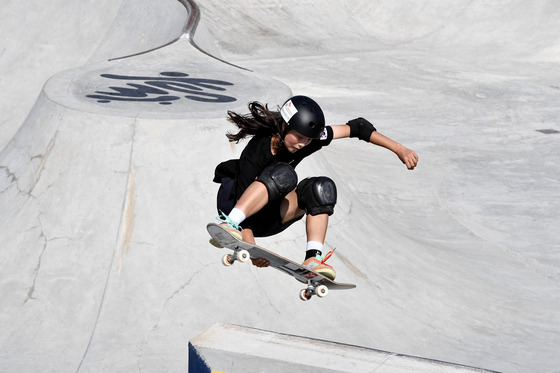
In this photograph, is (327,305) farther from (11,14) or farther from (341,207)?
(11,14)

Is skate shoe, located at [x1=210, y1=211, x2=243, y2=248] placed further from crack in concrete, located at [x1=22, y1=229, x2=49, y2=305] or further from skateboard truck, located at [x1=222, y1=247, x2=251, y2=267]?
crack in concrete, located at [x1=22, y1=229, x2=49, y2=305]

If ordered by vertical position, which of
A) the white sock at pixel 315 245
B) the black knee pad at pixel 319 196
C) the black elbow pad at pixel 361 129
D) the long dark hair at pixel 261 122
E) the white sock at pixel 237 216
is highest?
the black elbow pad at pixel 361 129

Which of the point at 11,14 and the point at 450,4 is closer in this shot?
the point at 11,14

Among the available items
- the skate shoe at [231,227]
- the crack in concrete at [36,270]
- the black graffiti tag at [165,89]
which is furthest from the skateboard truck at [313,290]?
the black graffiti tag at [165,89]

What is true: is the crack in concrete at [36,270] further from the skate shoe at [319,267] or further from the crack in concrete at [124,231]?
the skate shoe at [319,267]

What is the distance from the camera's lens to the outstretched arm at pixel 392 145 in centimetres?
529

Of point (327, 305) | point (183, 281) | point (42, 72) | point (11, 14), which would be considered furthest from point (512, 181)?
point (11, 14)

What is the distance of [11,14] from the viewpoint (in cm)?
1631

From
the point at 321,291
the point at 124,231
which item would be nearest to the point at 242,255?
the point at 321,291

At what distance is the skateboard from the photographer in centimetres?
527

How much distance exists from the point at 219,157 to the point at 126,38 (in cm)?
943

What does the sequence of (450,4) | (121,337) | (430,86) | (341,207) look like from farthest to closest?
(450,4) < (430,86) < (341,207) < (121,337)

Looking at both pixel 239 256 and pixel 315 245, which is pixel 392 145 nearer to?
pixel 315 245

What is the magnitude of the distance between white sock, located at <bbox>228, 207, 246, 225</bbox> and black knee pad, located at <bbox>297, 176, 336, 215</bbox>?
1.81 ft
